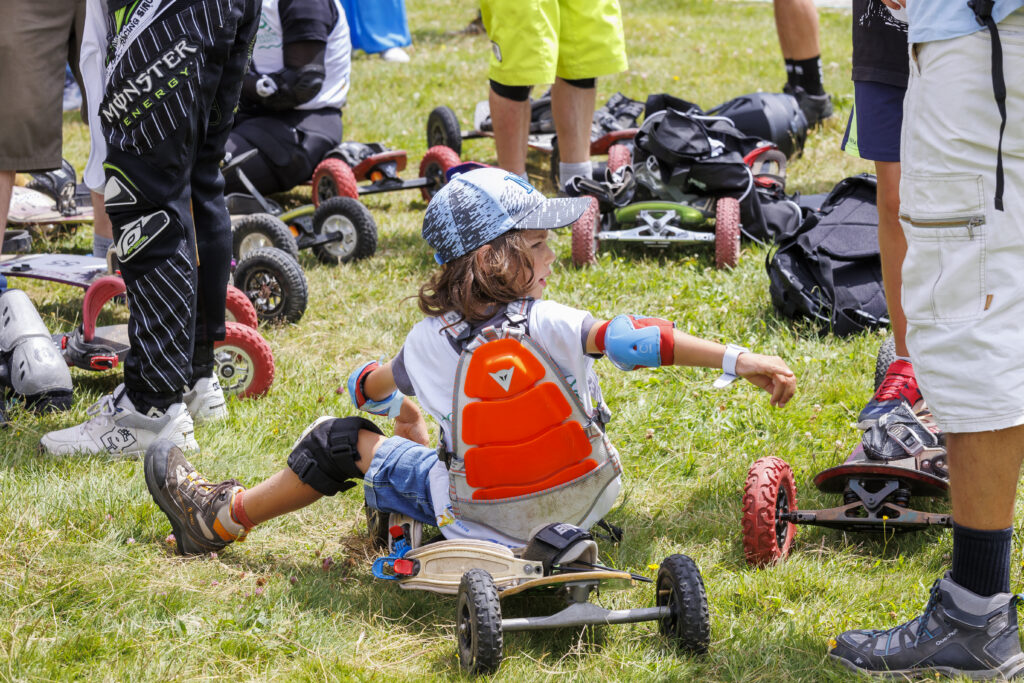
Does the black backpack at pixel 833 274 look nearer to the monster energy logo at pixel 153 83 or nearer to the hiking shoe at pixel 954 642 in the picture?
the hiking shoe at pixel 954 642

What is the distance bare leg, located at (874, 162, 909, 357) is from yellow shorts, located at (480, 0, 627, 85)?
92.0 inches

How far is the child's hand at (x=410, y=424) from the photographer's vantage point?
10.5 feet

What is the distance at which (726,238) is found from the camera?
17.2 feet

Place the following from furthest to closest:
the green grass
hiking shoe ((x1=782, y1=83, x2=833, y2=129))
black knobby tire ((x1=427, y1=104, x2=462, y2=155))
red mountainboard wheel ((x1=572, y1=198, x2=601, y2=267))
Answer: hiking shoe ((x1=782, y1=83, x2=833, y2=129)) → black knobby tire ((x1=427, y1=104, x2=462, y2=155)) → red mountainboard wheel ((x1=572, y1=198, x2=601, y2=267)) → the green grass

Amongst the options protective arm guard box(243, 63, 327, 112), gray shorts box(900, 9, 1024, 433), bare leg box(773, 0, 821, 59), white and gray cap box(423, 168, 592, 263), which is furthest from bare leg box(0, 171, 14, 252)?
bare leg box(773, 0, 821, 59)

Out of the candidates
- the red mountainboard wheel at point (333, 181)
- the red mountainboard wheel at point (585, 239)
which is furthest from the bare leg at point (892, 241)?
the red mountainboard wheel at point (333, 181)

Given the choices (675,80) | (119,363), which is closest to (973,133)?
(119,363)

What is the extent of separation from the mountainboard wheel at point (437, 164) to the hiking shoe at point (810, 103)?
2661mm

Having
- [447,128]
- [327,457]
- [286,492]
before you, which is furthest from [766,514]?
[447,128]

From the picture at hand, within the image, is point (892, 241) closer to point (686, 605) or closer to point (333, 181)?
point (686, 605)

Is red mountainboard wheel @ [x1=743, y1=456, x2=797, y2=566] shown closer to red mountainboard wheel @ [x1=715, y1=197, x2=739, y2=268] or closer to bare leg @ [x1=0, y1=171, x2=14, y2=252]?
red mountainboard wheel @ [x1=715, y1=197, x2=739, y2=268]

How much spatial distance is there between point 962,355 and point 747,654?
2.79 feet

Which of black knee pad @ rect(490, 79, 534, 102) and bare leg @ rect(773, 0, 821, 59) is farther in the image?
bare leg @ rect(773, 0, 821, 59)

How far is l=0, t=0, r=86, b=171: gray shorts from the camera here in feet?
12.3
